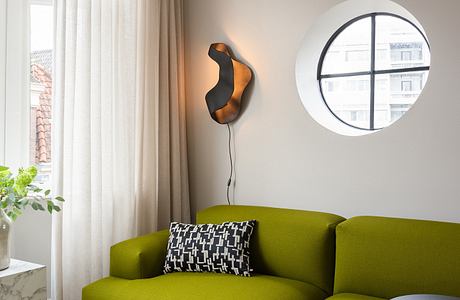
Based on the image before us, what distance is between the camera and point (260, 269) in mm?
2820

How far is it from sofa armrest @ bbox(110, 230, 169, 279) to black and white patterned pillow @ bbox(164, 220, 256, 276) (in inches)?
2.5

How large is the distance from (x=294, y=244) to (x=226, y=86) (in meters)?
1.14

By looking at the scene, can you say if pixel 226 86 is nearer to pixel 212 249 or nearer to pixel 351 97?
pixel 212 249

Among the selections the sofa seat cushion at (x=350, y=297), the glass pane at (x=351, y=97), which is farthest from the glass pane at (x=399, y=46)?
the sofa seat cushion at (x=350, y=297)

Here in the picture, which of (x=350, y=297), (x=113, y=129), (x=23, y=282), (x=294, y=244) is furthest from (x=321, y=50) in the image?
(x=23, y=282)

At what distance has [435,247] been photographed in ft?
7.53

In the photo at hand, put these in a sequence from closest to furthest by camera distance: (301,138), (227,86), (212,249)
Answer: (212,249)
(301,138)
(227,86)

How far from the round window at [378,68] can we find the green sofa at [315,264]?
1280mm

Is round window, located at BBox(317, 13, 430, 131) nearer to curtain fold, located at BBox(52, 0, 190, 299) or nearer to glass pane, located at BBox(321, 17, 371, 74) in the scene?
glass pane, located at BBox(321, 17, 371, 74)

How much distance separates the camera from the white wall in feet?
8.43

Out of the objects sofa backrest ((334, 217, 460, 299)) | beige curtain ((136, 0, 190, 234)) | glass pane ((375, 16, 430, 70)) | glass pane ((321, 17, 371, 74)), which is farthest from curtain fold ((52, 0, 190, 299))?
glass pane ((375, 16, 430, 70))

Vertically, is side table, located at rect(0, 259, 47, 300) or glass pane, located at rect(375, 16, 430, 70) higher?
glass pane, located at rect(375, 16, 430, 70)

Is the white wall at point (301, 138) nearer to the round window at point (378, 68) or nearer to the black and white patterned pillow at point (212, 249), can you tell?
the black and white patterned pillow at point (212, 249)

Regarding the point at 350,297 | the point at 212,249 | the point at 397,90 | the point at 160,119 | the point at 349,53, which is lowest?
the point at 350,297
